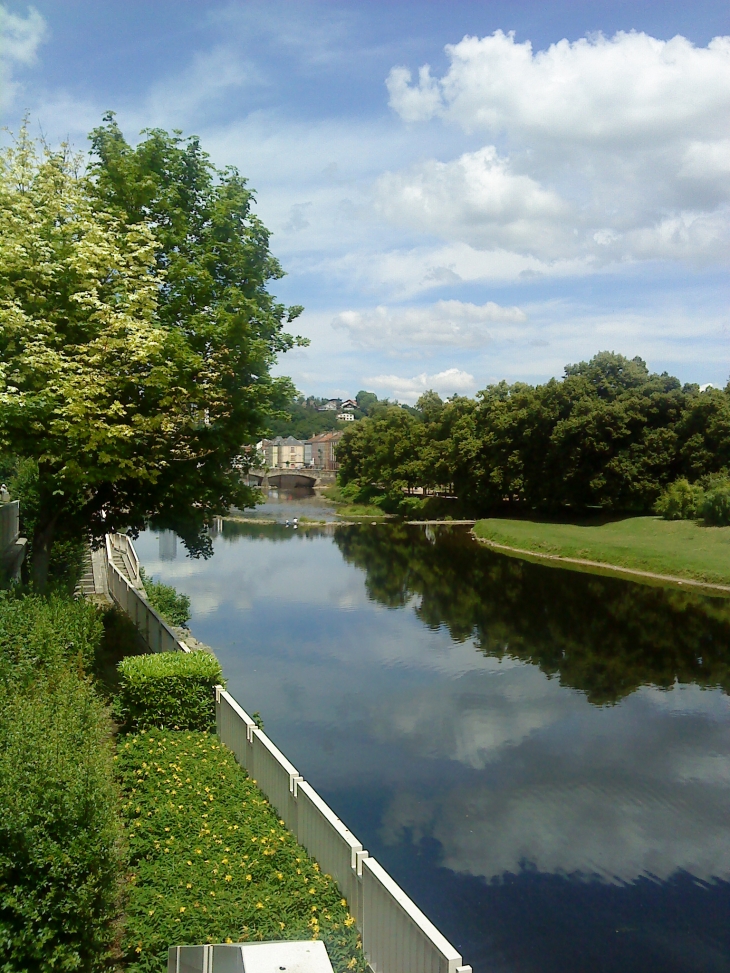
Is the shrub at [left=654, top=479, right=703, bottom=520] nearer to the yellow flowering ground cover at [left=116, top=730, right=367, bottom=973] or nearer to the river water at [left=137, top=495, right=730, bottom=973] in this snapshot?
the river water at [left=137, top=495, right=730, bottom=973]

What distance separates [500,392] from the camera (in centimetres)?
7838

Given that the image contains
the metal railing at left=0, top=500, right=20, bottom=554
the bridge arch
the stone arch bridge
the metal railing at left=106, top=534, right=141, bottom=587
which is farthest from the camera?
the bridge arch

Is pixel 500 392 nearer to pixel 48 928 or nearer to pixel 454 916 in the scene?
pixel 454 916

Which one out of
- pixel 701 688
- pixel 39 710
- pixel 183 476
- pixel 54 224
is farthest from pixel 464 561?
pixel 39 710

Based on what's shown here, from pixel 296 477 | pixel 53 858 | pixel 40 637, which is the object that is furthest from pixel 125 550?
pixel 296 477

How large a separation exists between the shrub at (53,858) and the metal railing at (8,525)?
15.0 meters

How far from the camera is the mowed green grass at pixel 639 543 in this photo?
4344 centimetres

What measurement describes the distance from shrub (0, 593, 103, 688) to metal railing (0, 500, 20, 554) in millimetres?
7763

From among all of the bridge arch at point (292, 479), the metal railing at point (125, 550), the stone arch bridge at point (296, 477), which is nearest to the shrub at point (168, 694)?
the metal railing at point (125, 550)

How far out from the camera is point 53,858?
6.51 m

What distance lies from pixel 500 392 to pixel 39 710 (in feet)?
237

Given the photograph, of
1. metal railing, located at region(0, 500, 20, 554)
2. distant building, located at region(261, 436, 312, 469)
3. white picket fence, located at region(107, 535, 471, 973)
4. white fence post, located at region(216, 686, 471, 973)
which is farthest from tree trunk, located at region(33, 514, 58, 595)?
distant building, located at region(261, 436, 312, 469)

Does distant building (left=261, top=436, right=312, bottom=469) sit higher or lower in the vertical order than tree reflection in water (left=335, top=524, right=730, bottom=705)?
higher

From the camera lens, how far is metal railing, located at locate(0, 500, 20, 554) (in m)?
21.4
